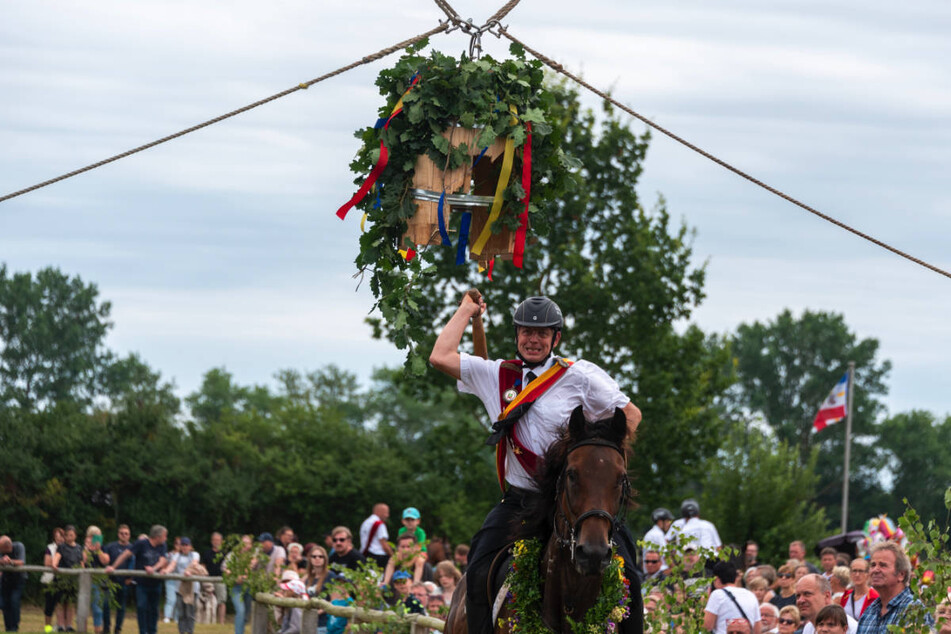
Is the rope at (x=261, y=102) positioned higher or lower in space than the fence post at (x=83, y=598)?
higher

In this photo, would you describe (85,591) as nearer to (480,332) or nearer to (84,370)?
(480,332)

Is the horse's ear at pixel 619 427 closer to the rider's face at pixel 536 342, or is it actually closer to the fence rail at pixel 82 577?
the rider's face at pixel 536 342

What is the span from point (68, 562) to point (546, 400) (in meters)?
16.0

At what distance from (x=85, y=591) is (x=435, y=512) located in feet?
47.6

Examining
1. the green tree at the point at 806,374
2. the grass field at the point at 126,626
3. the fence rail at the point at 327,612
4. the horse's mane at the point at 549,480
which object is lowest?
the grass field at the point at 126,626

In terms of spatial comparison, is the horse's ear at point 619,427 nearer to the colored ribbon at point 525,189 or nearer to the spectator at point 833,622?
the colored ribbon at point 525,189

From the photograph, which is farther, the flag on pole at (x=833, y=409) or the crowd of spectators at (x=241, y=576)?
the flag on pole at (x=833, y=409)

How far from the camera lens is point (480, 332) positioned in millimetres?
7629

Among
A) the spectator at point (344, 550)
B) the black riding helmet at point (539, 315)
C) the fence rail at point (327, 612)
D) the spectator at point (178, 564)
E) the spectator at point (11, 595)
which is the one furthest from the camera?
the spectator at point (178, 564)

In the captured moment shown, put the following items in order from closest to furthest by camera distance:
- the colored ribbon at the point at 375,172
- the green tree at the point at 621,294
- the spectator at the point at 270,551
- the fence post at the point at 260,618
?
1. the colored ribbon at the point at 375,172
2. the fence post at the point at 260,618
3. the spectator at the point at 270,551
4. the green tree at the point at 621,294

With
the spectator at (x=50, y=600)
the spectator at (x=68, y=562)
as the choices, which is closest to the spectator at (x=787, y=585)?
the spectator at (x=68, y=562)

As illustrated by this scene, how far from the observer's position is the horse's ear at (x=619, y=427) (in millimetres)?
6578

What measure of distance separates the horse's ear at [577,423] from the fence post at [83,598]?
48.4ft

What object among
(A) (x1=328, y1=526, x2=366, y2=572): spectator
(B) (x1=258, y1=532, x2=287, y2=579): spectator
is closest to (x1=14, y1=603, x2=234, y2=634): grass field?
(B) (x1=258, y1=532, x2=287, y2=579): spectator
